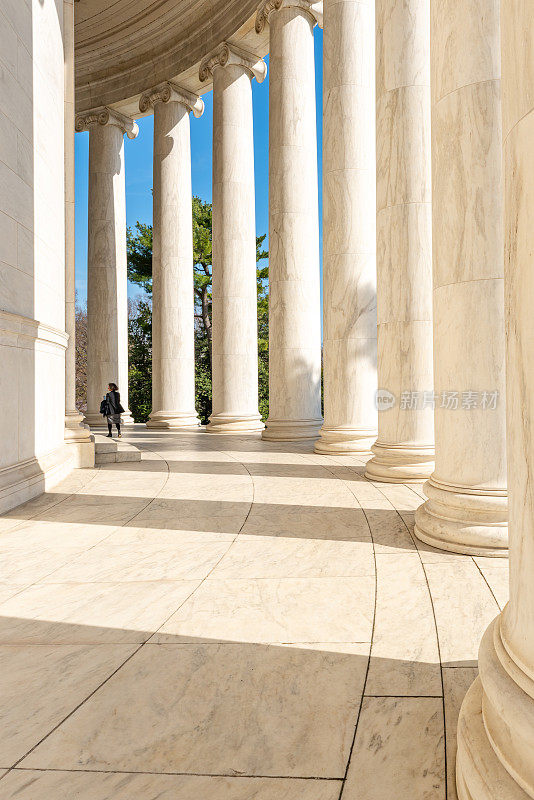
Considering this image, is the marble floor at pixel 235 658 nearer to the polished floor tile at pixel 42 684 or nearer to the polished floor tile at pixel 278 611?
the polished floor tile at pixel 42 684

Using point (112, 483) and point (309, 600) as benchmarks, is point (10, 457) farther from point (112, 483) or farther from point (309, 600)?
point (309, 600)

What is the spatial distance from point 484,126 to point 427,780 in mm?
99878

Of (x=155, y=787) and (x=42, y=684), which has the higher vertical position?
(x=42, y=684)

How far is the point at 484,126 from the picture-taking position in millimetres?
105812

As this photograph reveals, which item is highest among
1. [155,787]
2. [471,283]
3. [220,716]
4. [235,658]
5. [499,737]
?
[471,283]

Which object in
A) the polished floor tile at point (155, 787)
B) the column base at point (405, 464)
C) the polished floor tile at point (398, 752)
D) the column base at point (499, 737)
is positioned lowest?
the polished floor tile at point (155, 787)

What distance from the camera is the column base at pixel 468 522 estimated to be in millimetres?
102750

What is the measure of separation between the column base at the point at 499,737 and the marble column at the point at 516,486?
0.06m

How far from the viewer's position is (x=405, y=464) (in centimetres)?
16738

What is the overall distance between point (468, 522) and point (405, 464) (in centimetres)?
6161

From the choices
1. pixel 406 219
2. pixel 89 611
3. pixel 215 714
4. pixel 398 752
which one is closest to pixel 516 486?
pixel 398 752

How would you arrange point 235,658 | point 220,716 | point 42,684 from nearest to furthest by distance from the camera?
point 220,716, point 42,684, point 235,658

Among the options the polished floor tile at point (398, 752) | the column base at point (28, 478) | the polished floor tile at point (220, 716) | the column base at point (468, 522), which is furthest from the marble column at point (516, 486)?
the column base at point (28, 478)

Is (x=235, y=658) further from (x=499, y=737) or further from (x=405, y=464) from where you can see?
(x=405, y=464)
